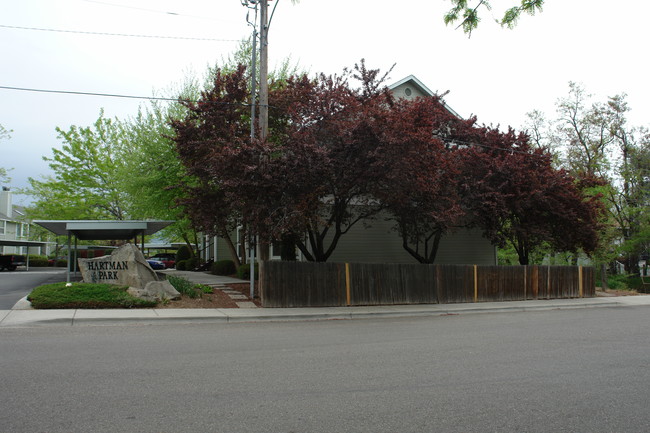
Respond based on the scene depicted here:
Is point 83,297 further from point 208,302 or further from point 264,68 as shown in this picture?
point 264,68

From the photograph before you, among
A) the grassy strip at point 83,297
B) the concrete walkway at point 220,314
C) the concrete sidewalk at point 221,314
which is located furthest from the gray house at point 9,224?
the concrete sidewalk at point 221,314

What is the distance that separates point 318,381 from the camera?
596 cm

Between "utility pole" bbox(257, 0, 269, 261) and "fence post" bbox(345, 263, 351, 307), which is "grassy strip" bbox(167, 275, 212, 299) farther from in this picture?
"fence post" bbox(345, 263, 351, 307)

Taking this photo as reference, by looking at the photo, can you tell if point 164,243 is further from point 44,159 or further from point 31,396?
point 31,396

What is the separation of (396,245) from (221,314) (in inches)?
499

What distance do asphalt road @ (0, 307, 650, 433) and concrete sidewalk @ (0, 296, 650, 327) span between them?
918 millimetres

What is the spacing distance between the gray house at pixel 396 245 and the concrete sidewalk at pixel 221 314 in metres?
6.39

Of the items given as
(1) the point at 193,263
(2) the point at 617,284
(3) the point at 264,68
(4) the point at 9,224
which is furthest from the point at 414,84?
(4) the point at 9,224

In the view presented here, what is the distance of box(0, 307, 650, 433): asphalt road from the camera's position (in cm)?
451

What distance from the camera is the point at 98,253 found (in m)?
43.9

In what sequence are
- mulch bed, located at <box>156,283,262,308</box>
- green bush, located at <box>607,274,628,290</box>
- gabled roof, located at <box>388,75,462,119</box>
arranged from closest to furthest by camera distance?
mulch bed, located at <box>156,283,262,308</box>
gabled roof, located at <box>388,75,462,119</box>
green bush, located at <box>607,274,628,290</box>

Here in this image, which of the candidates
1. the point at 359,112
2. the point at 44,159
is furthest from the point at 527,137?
the point at 44,159

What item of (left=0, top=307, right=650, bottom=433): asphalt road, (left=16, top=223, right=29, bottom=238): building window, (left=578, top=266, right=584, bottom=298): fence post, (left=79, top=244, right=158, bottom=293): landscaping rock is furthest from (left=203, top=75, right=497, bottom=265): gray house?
(left=16, top=223, right=29, bottom=238): building window

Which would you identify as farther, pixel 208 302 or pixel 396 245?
pixel 396 245
